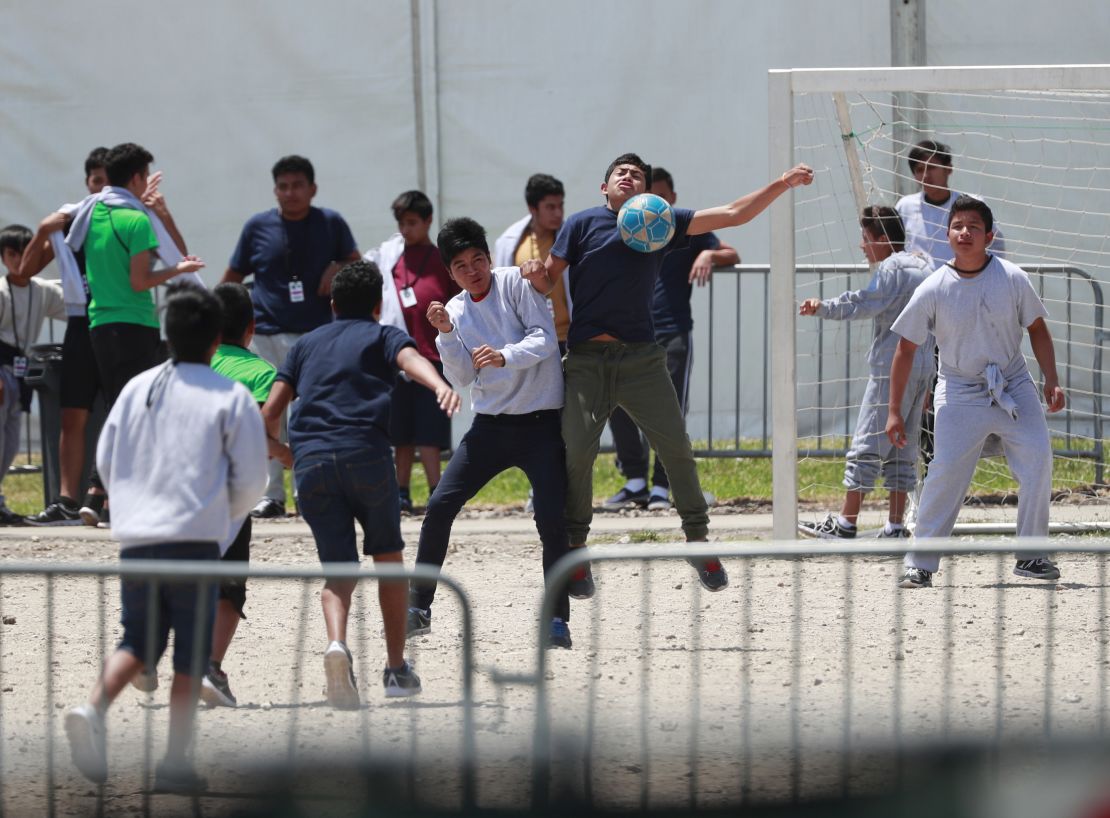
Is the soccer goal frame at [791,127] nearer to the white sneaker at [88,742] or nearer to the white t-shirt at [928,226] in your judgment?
the white t-shirt at [928,226]

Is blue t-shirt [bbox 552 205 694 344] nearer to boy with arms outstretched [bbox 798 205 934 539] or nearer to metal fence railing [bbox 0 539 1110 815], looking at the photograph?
metal fence railing [bbox 0 539 1110 815]

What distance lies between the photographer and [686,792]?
447 cm

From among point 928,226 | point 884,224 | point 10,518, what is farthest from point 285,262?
point 928,226

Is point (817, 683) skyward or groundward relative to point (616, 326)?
groundward

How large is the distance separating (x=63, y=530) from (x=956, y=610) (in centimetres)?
517

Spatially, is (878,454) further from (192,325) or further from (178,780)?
(178,780)

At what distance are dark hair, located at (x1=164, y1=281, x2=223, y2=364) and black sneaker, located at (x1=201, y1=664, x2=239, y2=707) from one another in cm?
105

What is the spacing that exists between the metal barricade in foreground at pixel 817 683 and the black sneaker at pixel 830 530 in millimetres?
601

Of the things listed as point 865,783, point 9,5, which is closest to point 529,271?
point 865,783

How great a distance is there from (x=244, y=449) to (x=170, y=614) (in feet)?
1.74

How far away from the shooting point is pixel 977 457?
7770mm

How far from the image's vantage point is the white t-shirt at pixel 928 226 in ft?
30.9

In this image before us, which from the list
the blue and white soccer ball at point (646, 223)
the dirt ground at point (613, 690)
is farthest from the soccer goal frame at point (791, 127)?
the blue and white soccer ball at point (646, 223)

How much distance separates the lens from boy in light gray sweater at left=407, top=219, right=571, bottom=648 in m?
6.79
